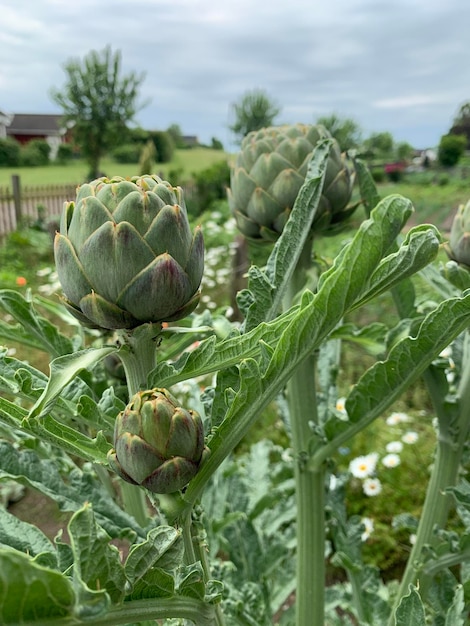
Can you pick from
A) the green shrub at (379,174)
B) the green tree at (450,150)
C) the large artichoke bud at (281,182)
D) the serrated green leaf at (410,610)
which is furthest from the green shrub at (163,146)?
the serrated green leaf at (410,610)

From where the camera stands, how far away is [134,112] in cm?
1249

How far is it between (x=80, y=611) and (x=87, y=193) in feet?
0.82

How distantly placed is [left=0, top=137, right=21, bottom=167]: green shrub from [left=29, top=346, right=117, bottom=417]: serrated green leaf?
21280mm

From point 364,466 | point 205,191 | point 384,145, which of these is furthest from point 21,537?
Answer: point 384,145

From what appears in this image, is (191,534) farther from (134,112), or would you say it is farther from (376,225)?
(134,112)

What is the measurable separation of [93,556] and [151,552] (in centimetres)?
5

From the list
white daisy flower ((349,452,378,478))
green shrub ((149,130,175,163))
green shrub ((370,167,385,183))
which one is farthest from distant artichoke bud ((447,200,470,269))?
green shrub ((149,130,175,163))

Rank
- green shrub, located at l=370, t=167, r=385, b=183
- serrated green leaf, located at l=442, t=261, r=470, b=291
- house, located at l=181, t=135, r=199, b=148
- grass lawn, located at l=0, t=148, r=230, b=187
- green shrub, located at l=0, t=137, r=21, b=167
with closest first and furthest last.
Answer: serrated green leaf, located at l=442, t=261, r=470, b=291, grass lawn, located at l=0, t=148, r=230, b=187, green shrub, located at l=370, t=167, r=385, b=183, green shrub, located at l=0, t=137, r=21, b=167, house, located at l=181, t=135, r=199, b=148

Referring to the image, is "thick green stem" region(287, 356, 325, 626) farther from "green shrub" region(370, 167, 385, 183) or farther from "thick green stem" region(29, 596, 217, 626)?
"green shrub" region(370, 167, 385, 183)

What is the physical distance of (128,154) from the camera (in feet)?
54.1

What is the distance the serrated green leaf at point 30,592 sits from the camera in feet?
0.90

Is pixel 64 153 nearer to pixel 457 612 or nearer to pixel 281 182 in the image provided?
pixel 281 182

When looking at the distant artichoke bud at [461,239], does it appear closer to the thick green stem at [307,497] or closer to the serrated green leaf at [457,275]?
the serrated green leaf at [457,275]

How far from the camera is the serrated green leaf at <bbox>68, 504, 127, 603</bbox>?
31 cm
